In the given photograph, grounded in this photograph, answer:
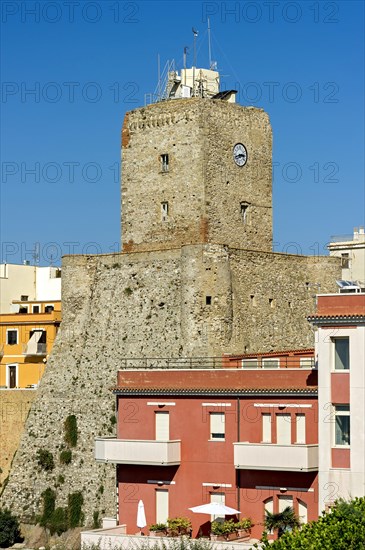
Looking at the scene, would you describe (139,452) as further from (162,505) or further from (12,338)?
(12,338)

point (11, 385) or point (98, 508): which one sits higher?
point (11, 385)

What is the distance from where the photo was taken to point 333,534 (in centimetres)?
4431

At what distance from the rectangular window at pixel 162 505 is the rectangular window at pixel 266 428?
4.18 meters

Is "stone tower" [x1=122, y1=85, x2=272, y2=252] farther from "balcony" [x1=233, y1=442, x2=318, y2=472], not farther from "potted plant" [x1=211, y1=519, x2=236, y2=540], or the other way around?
"potted plant" [x1=211, y1=519, x2=236, y2=540]

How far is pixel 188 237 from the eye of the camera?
68375 millimetres

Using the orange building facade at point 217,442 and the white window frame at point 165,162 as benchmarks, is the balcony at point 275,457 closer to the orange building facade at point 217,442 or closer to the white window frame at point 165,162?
the orange building facade at point 217,442

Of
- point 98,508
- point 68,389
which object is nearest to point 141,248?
point 68,389

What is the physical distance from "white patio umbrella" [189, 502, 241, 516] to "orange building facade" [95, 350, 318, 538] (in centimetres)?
76

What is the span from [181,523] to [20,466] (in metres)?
17.9

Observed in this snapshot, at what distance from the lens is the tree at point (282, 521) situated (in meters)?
49.8

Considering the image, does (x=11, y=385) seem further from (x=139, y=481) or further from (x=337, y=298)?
(x=337, y=298)

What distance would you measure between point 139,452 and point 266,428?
15.5 ft

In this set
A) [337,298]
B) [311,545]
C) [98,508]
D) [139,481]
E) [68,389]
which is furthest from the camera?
[68,389]

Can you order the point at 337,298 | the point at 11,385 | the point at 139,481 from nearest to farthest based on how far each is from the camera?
the point at 337,298, the point at 139,481, the point at 11,385
